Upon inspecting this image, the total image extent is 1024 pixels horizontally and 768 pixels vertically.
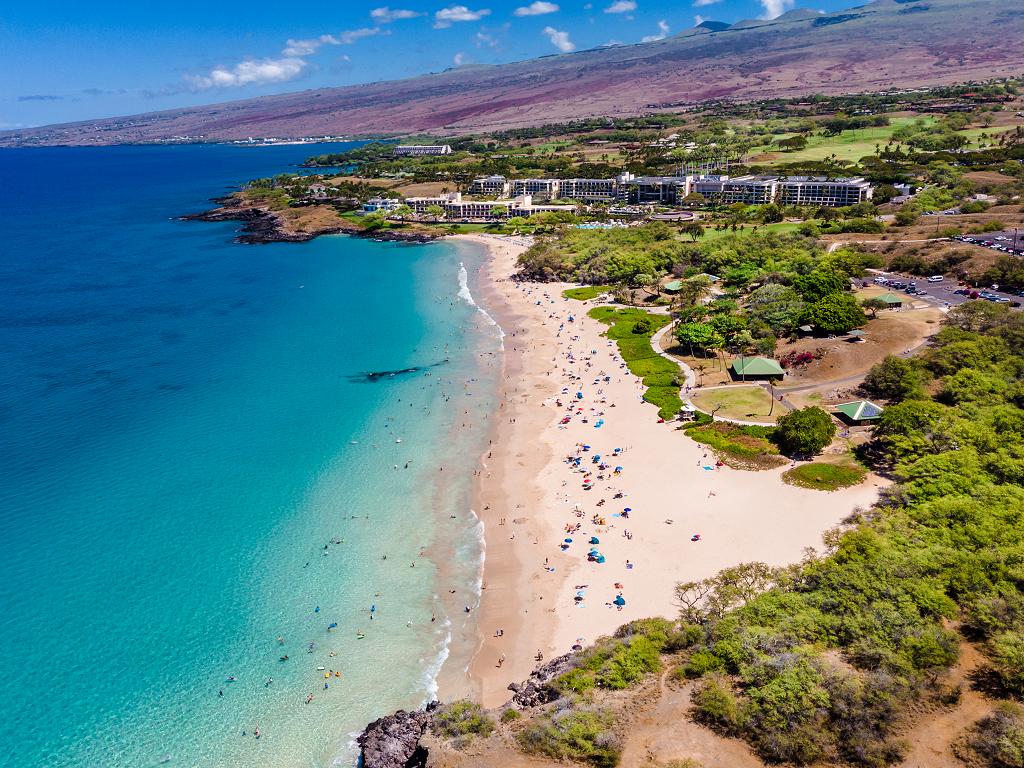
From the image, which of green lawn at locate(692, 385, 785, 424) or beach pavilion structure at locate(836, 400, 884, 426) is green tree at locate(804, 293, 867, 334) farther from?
beach pavilion structure at locate(836, 400, 884, 426)

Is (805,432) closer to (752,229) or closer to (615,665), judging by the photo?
(615,665)

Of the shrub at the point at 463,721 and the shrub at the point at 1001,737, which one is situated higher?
the shrub at the point at 1001,737

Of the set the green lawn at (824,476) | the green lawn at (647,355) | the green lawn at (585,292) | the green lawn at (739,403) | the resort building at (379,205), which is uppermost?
the resort building at (379,205)

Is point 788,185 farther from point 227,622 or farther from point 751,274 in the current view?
point 227,622

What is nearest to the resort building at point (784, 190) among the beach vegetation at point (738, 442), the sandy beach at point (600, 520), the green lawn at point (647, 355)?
the green lawn at point (647, 355)

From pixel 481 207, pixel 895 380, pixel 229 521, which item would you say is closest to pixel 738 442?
pixel 895 380

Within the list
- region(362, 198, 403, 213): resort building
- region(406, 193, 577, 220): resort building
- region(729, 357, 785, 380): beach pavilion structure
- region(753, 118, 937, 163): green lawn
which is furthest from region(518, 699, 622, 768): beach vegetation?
region(753, 118, 937, 163): green lawn

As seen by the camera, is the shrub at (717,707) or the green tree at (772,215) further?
the green tree at (772,215)

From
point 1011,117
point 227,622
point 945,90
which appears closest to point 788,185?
point 1011,117

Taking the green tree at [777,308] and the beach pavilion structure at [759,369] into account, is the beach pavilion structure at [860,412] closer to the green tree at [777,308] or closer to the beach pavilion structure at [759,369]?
the beach pavilion structure at [759,369]
